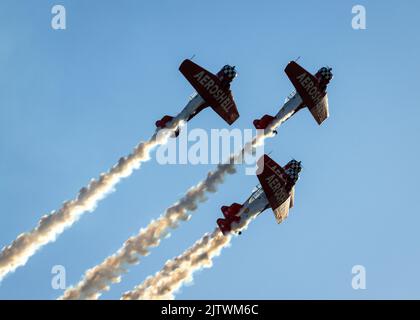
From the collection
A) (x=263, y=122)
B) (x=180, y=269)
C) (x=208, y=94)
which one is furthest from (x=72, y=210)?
(x=263, y=122)

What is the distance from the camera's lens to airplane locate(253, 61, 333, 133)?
120 meters

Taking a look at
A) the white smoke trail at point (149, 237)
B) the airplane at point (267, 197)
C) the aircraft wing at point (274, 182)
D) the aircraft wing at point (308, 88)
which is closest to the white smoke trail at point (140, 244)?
the white smoke trail at point (149, 237)

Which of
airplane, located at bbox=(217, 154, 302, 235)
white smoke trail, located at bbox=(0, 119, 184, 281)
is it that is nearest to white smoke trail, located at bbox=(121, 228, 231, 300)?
airplane, located at bbox=(217, 154, 302, 235)

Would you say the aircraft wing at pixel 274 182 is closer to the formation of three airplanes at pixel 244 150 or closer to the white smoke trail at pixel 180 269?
the formation of three airplanes at pixel 244 150

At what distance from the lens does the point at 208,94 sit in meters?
118

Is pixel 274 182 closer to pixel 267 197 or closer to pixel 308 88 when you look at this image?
pixel 267 197

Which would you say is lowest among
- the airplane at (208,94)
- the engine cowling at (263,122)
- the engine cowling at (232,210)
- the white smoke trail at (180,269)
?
the white smoke trail at (180,269)

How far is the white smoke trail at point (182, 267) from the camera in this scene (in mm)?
108375

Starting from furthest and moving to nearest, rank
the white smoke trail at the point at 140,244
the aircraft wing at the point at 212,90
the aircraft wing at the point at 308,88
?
the aircraft wing at the point at 308,88 < the aircraft wing at the point at 212,90 < the white smoke trail at the point at 140,244

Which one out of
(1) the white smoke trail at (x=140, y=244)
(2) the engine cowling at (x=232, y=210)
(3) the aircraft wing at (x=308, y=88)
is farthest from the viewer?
(3) the aircraft wing at (x=308, y=88)

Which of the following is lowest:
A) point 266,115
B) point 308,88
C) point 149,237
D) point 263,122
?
point 149,237

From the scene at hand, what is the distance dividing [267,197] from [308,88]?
18353 millimetres
